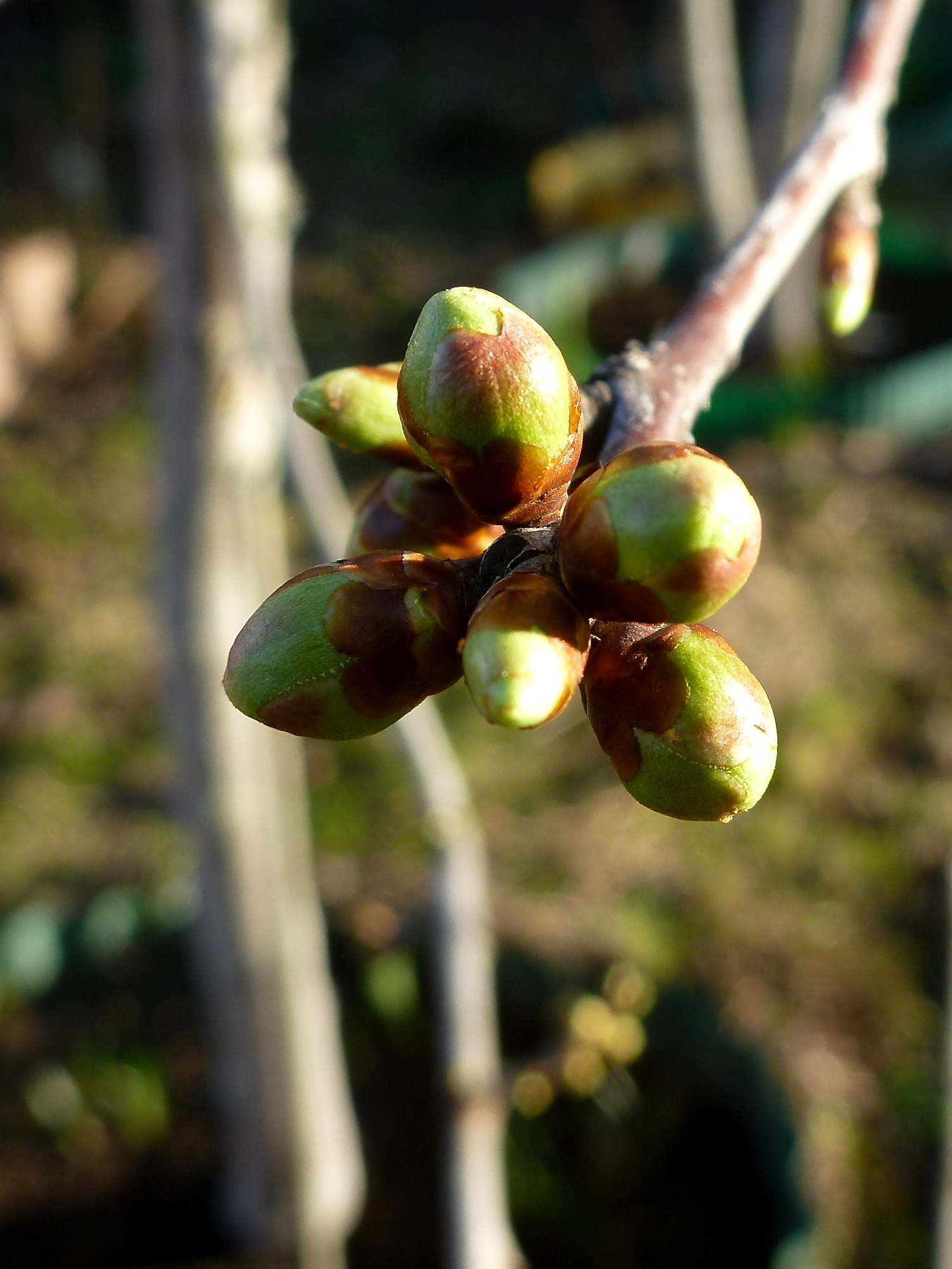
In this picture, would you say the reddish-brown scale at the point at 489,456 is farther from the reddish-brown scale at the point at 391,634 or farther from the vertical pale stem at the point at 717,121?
the vertical pale stem at the point at 717,121

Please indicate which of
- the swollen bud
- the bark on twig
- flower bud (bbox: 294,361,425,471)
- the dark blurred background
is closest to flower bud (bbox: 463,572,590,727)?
flower bud (bbox: 294,361,425,471)

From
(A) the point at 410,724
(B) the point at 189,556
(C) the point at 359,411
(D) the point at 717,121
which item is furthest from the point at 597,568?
(D) the point at 717,121

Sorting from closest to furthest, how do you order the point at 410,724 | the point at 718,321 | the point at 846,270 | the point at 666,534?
the point at 666,534
the point at 718,321
the point at 846,270
the point at 410,724

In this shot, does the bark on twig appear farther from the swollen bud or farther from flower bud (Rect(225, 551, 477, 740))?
flower bud (Rect(225, 551, 477, 740))

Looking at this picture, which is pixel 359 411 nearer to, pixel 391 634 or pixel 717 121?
pixel 391 634

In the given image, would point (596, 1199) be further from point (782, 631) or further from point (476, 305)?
point (476, 305)
